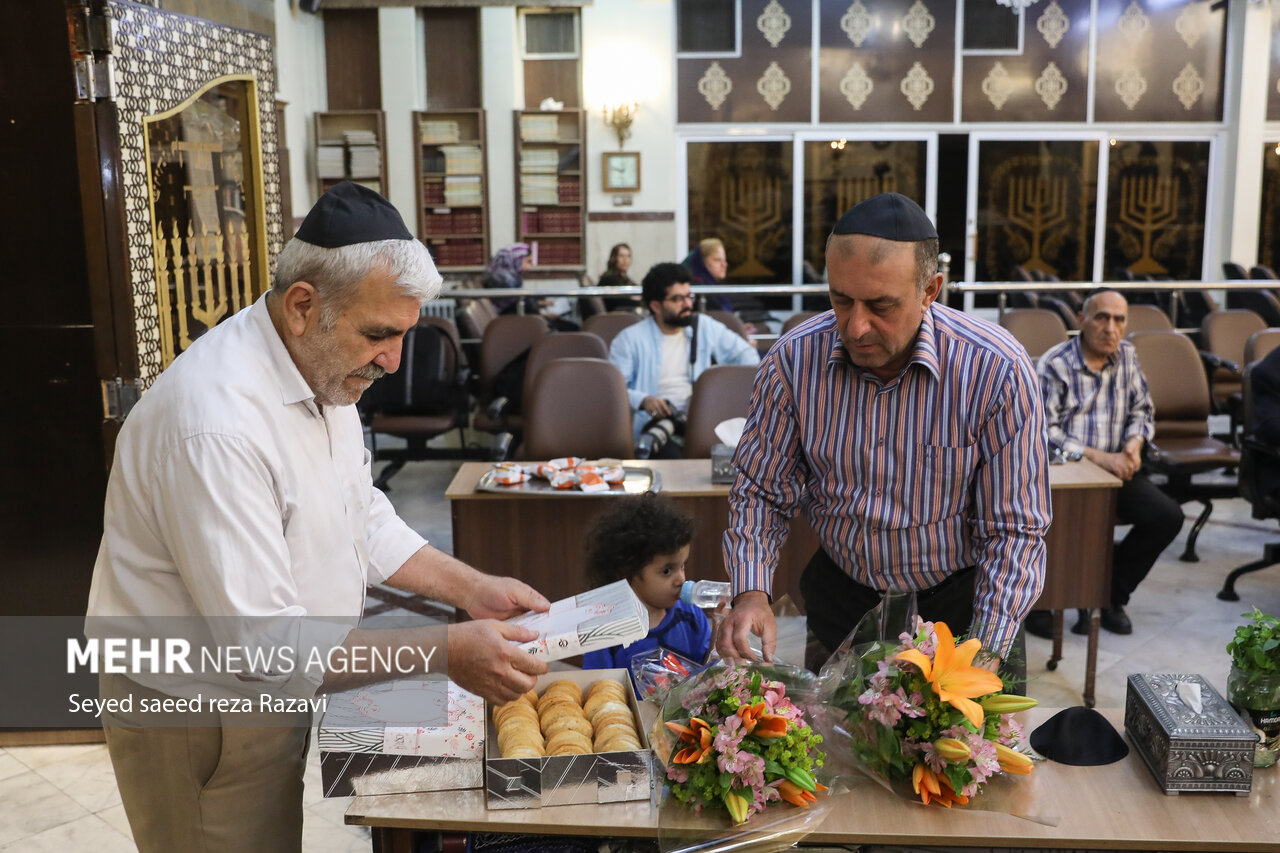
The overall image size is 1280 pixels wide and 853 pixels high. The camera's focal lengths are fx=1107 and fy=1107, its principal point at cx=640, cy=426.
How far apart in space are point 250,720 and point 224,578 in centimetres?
35

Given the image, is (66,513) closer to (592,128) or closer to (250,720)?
(250,720)

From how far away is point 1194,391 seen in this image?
521 cm

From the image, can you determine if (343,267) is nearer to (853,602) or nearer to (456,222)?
(853,602)

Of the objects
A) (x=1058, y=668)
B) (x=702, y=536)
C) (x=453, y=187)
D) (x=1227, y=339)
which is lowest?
(x=1058, y=668)

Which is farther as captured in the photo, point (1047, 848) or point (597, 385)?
point (597, 385)

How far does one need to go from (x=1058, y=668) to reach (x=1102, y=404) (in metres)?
1.10

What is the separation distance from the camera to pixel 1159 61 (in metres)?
11.2

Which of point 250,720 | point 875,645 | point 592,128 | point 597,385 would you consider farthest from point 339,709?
point 592,128

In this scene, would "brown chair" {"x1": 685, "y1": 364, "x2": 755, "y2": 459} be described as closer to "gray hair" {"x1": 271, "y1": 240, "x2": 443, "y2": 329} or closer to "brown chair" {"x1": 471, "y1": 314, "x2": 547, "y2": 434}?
"brown chair" {"x1": 471, "y1": 314, "x2": 547, "y2": 434}

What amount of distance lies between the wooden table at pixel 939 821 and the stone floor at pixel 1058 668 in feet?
4.25

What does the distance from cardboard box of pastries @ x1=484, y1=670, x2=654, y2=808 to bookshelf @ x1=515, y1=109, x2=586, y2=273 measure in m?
9.14

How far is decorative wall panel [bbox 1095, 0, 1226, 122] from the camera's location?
11.1 metres

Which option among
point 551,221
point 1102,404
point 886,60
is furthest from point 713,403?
point 886,60

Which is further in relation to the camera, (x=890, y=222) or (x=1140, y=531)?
(x=1140, y=531)
